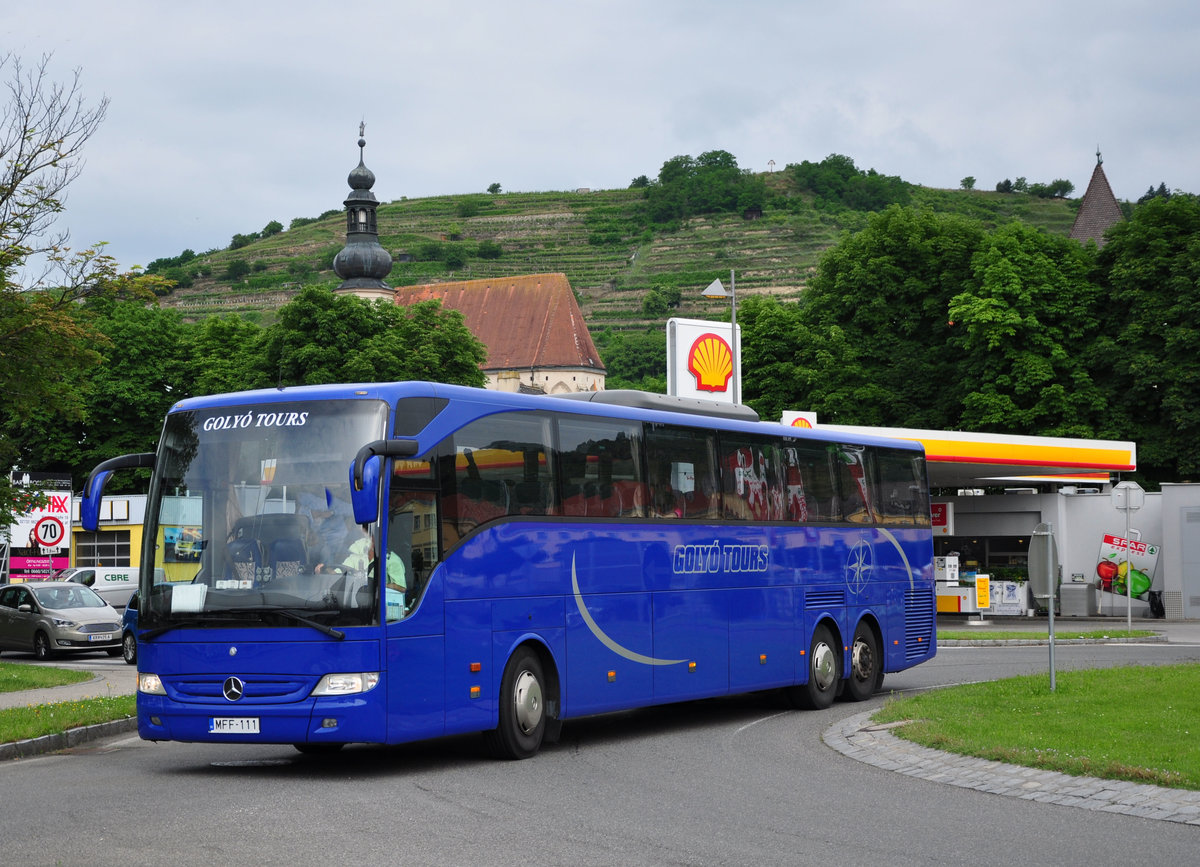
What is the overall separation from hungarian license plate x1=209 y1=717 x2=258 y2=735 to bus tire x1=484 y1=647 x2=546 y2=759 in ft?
6.95

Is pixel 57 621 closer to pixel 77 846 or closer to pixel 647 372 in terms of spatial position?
pixel 77 846

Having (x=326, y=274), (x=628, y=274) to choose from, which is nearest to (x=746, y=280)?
(x=628, y=274)

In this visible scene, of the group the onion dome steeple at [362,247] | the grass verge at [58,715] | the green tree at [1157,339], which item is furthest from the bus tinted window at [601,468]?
the onion dome steeple at [362,247]

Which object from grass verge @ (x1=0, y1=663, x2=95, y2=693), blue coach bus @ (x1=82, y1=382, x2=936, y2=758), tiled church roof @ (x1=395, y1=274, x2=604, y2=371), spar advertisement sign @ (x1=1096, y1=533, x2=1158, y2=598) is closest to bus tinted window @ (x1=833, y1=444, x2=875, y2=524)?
blue coach bus @ (x1=82, y1=382, x2=936, y2=758)

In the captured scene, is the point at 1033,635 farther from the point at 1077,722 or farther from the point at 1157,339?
the point at 1157,339

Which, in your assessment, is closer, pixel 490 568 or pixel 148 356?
pixel 490 568

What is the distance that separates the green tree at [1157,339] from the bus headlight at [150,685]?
4166 cm

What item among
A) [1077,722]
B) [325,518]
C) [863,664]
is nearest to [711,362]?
[863,664]

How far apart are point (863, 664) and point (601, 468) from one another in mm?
6406

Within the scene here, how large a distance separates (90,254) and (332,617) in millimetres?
14558

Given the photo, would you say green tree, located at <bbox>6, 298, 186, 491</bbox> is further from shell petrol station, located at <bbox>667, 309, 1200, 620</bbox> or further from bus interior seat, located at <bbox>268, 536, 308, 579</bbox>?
bus interior seat, located at <bbox>268, 536, 308, 579</bbox>

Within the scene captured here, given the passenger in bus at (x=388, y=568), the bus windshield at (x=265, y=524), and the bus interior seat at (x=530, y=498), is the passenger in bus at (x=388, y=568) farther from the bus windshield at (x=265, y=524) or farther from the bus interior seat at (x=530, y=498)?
the bus interior seat at (x=530, y=498)

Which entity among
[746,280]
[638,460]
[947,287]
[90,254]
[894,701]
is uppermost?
[746,280]

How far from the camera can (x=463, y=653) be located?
1197 centimetres
